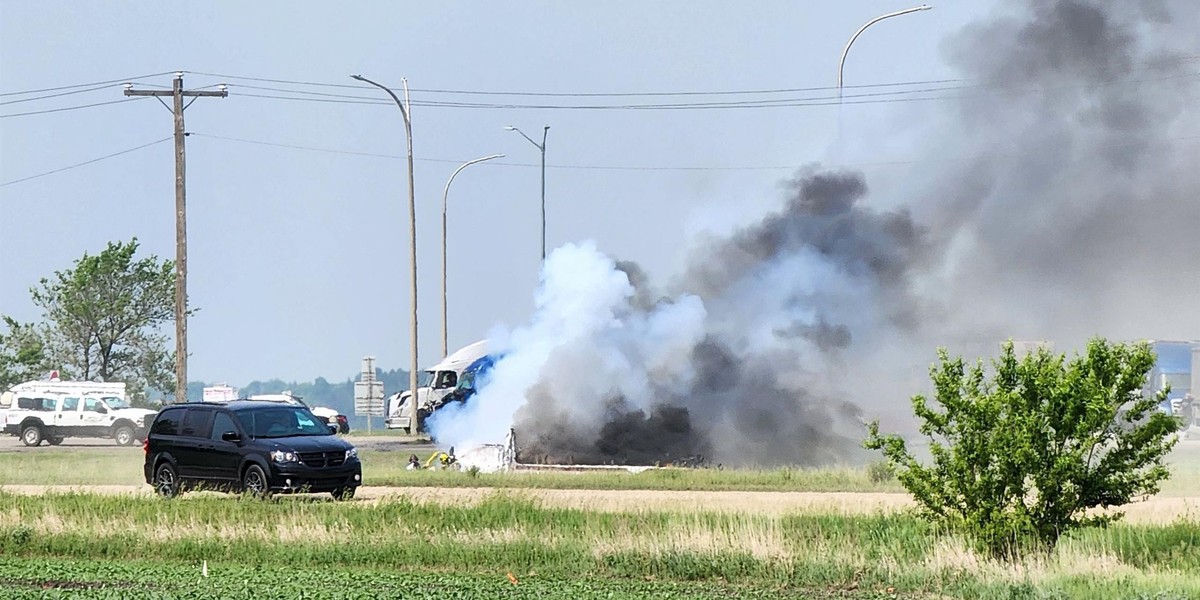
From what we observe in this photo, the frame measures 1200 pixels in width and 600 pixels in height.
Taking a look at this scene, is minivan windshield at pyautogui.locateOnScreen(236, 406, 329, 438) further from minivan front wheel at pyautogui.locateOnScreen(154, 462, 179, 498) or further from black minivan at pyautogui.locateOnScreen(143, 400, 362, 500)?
minivan front wheel at pyautogui.locateOnScreen(154, 462, 179, 498)

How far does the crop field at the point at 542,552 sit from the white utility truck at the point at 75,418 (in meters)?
31.5

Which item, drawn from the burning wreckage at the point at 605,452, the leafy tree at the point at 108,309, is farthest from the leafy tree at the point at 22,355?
the burning wreckage at the point at 605,452

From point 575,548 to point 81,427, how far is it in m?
43.0

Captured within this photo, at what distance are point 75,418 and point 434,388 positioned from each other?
42.9 ft

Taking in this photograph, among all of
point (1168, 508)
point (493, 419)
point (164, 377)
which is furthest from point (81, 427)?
point (1168, 508)

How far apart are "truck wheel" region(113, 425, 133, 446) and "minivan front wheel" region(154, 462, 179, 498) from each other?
2829cm

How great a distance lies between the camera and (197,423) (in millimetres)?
31406

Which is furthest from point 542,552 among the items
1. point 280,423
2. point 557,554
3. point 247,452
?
point 280,423

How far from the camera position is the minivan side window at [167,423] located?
31.9 meters

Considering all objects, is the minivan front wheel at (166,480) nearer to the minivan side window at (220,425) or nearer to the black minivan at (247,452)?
the black minivan at (247,452)

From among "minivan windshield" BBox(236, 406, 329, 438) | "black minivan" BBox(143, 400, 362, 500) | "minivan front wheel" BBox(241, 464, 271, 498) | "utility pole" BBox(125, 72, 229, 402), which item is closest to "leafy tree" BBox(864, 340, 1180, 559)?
"black minivan" BBox(143, 400, 362, 500)

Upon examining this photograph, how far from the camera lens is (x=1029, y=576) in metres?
18.1

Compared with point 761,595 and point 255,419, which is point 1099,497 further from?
point 255,419

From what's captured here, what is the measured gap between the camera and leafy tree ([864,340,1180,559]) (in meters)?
19.5
